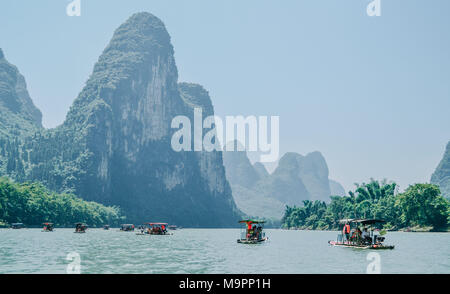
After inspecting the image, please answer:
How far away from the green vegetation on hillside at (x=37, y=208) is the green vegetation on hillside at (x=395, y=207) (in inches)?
2835

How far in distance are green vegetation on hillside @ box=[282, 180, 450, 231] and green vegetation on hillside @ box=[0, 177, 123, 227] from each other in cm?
7201

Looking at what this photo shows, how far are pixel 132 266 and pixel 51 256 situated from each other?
9.68 metres

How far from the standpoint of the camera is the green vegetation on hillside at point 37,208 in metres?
108

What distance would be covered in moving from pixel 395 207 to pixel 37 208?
269 feet

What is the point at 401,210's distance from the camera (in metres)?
117

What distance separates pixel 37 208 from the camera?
118 m

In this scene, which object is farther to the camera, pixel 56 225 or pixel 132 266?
pixel 56 225

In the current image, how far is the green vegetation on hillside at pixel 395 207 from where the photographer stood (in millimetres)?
109875

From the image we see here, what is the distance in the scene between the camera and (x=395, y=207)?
119250mm

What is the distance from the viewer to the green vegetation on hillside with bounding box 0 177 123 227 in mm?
108375
